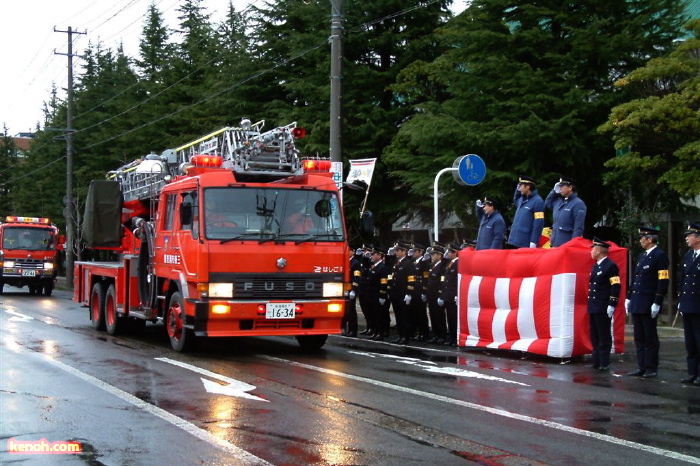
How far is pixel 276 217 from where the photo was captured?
13867 mm

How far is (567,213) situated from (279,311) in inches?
197

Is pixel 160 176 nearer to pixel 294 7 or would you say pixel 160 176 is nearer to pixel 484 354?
pixel 484 354

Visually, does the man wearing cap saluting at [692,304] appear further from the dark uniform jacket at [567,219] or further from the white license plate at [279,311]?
the white license plate at [279,311]

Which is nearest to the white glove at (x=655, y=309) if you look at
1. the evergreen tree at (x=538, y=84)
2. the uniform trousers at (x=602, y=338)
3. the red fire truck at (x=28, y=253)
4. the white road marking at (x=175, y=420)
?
the uniform trousers at (x=602, y=338)

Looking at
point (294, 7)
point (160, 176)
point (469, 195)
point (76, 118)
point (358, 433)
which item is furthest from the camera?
point (76, 118)

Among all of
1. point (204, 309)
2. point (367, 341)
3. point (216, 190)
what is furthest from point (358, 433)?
point (367, 341)

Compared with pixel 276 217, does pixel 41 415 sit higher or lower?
lower

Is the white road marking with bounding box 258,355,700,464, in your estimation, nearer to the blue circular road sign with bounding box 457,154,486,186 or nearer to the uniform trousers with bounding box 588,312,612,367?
the uniform trousers with bounding box 588,312,612,367

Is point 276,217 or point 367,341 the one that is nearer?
point 276,217

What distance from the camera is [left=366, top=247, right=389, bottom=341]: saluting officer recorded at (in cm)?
1814

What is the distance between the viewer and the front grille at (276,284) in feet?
43.8

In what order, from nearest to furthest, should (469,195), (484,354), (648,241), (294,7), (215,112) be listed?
1. (648,241)
2. (484,354)
3. (469,195)
4. (294,7)
5. (215,112)

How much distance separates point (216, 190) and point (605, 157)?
40.6ft

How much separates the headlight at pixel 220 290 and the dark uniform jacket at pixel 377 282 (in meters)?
5.33
